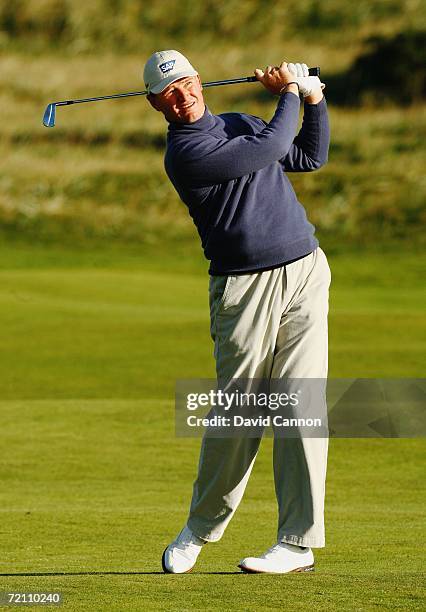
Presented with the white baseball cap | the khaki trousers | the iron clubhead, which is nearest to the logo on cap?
the white baseball cap

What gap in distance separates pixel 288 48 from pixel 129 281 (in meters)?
22.5

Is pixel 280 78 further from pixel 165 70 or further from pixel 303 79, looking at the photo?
pixel 165 70

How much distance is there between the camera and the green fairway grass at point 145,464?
3.64 meters

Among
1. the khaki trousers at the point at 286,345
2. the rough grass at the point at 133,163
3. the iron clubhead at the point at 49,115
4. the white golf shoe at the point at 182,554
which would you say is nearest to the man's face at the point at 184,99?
the khaki trousers at the point at 286,345

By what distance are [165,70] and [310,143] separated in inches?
20.2

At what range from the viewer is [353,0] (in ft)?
124

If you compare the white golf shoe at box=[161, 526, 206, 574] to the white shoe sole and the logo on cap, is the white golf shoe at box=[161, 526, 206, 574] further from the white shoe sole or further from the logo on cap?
the logo on cap

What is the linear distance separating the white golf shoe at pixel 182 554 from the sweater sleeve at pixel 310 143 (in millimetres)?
1092

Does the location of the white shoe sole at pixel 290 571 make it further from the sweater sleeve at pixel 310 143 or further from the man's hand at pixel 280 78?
the man's hand at pixel 280 78

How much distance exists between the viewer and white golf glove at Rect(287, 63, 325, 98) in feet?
13.6

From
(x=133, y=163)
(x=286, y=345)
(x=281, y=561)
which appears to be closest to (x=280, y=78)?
(x=286, y=345)

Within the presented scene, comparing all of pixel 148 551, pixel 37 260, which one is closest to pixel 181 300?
pixel 37 260

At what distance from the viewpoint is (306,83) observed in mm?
→ 4168

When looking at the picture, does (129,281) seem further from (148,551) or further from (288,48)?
(288,48)
